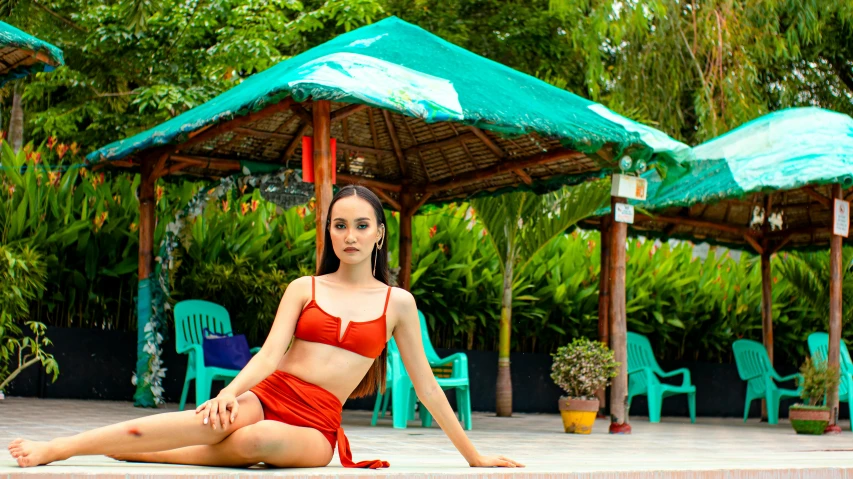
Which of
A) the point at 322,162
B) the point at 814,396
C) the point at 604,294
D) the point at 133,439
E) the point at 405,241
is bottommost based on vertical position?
the point at 814,396

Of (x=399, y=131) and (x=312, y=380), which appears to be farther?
(x=399, y=131)

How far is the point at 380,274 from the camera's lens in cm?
334

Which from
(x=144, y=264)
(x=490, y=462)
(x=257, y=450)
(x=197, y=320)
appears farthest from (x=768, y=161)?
(x=257, y=450)

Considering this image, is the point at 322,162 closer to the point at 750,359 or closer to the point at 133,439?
the point at 133,439

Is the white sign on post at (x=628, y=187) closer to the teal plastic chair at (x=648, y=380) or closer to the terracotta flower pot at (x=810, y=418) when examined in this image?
the terracotta flower pot at (x=810, y=418)

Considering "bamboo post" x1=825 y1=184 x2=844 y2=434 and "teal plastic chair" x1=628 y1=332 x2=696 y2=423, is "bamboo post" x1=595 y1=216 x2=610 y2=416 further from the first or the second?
"bamboo post" x1=825 y1=184 x2=844 y2=434

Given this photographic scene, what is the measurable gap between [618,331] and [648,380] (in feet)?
8.36

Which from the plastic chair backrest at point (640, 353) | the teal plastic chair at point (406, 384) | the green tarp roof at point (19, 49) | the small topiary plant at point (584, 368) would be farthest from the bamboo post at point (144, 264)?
the plastic chair backrest at point (640, 353)

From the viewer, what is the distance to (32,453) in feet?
8.89

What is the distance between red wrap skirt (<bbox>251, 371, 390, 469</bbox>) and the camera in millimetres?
3020

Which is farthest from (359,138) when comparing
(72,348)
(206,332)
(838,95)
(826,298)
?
(838,95)

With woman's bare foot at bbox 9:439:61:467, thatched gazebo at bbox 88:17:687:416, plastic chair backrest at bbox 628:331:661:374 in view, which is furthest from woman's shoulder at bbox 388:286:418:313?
plastic chair backrest at bbox 628:331:661:374

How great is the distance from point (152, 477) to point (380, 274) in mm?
1054

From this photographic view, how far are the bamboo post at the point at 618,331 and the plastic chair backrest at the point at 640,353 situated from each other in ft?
8.63
